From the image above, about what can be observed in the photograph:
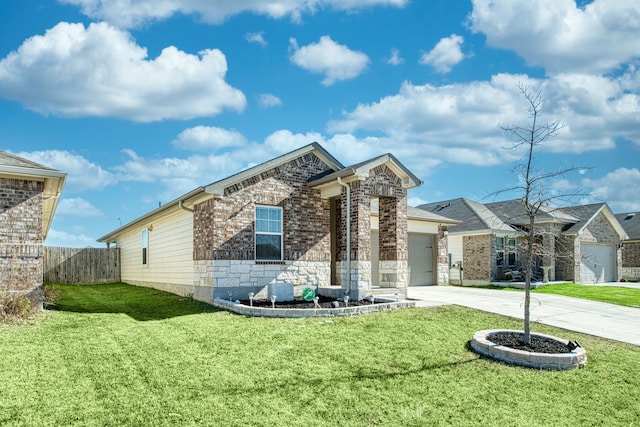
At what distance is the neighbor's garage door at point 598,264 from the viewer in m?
26.6

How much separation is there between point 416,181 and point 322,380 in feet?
29.8

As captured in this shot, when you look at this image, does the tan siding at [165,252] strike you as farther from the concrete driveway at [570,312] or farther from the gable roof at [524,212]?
the gable roof at [524,212]

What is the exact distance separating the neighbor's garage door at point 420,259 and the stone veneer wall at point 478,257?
355 cm

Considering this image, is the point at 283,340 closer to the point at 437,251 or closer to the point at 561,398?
the point at 561,398

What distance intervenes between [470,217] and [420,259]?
18.8 ft

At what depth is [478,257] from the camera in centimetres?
2369

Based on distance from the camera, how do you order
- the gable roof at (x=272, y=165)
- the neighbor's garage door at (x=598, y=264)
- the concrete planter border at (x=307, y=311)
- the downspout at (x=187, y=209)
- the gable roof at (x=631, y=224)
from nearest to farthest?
the concrete planter border at (x=307, y=311)
the gable roof at (x=272, y=165)
the downspout at (x=187, y=209)
the neighbor's garage door at (x=598, y=264)
the gable roof at (x=631, y=224)

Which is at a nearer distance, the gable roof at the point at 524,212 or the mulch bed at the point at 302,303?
the mulch bed at the point at 302,303

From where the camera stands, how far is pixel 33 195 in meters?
11.1

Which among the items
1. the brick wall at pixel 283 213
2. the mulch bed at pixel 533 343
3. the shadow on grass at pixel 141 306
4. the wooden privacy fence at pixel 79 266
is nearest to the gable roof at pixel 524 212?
the brick wall at pixel 283 213

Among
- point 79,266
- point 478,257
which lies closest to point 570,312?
point 478,257

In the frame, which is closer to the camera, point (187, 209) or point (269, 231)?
point (269, 231)

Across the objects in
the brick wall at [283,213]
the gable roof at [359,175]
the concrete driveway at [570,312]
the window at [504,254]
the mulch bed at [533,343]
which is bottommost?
the concrete driveway at [570,312]

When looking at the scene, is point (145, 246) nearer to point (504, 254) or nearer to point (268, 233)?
point (268, 233)
